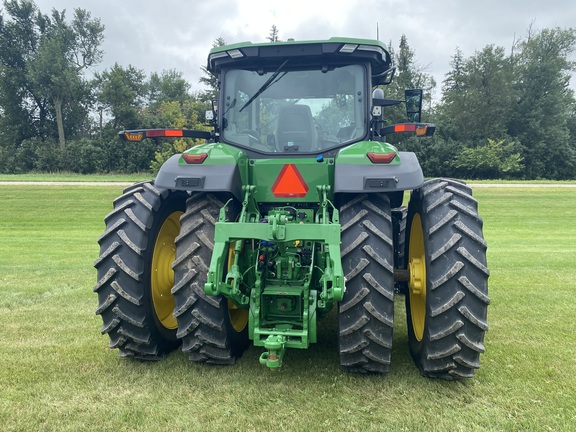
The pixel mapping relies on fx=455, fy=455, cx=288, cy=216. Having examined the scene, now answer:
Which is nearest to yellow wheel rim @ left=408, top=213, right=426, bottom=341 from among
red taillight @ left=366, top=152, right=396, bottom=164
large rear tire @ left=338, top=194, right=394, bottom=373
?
large rear tire @ left=338, top=194, right=394, bottom=373

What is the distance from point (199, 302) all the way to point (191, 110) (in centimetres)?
4312

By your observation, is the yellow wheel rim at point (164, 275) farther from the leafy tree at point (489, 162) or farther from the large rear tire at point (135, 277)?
the leafy tree at point (489, 162)

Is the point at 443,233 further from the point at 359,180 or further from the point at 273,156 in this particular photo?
the point at 273,156

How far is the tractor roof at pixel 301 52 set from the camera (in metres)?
3.87

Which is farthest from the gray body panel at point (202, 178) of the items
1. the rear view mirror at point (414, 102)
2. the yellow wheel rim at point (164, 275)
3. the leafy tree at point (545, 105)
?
the leafy tree at point (545, 105)

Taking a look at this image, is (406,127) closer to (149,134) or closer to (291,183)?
(291,183)

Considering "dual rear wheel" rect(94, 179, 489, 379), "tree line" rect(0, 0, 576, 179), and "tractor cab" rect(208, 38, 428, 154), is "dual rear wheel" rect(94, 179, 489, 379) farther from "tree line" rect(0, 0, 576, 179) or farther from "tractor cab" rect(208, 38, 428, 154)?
"tree line" rect(0, 0, 576, 179)

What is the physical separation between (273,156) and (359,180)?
99 cm

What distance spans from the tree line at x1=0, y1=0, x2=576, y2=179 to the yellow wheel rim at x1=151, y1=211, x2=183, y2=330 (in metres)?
33.6

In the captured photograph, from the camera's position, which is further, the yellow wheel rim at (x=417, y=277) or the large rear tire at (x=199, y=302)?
the yellow wheel rim at (x=417, y=277)

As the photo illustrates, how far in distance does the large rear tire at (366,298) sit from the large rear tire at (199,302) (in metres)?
0.89

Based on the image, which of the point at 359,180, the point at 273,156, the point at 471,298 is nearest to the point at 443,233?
the point at 471,298

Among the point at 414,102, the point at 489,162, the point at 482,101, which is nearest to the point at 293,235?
the point at 414,102

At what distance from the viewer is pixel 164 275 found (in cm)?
398
